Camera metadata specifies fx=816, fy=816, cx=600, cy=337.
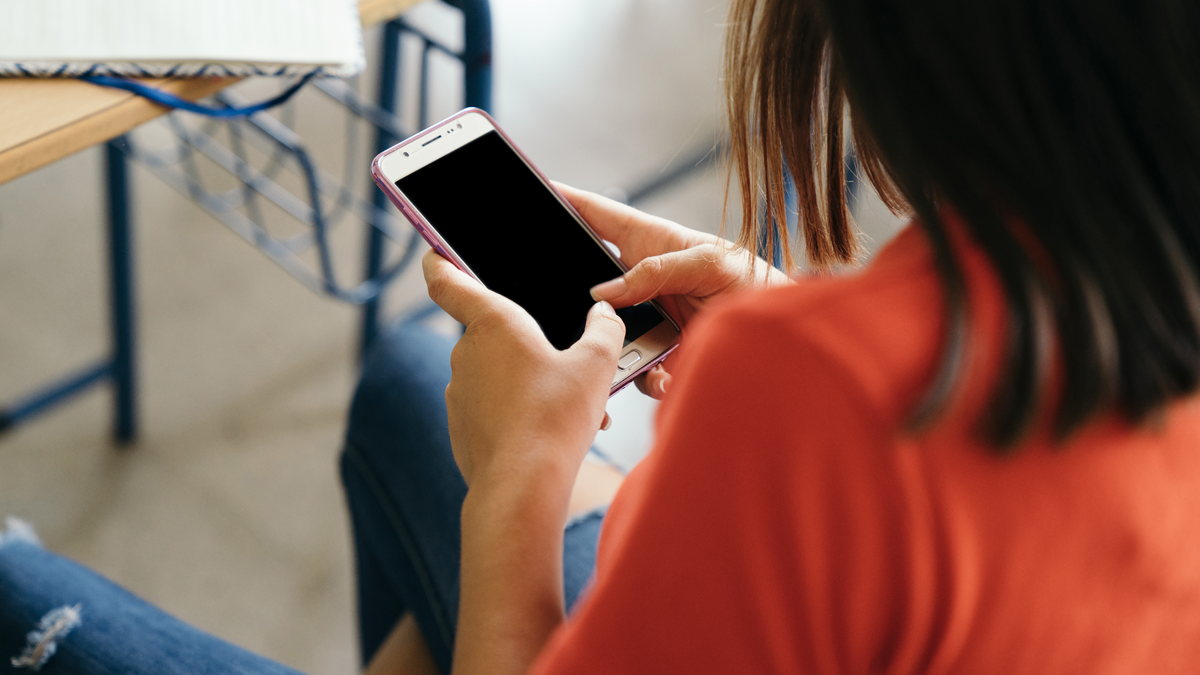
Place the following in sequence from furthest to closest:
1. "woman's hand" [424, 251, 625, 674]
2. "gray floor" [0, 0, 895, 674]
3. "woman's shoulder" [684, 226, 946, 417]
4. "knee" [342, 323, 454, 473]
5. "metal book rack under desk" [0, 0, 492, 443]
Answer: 1. "gray floor" [0, 0, 895, 674]
2. "metal book rack under desk" [0, 0, 492, 443]
3. "knee" [342, 323, 454, 473]
4. "woman's hand" [424, 251, 625, 674]
5. "woman's shoulder" [684, 226, 946, 417]

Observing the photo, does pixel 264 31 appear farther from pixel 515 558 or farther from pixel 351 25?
pixel 515 558

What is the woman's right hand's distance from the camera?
61 centimetres

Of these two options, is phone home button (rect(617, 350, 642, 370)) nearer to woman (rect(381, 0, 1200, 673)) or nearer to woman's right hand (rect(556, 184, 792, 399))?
woman's right hand (rect(556, 184, 792, 399))

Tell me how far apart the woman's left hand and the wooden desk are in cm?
26

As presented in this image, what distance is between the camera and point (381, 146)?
1.03 m

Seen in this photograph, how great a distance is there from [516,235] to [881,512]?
43 cm

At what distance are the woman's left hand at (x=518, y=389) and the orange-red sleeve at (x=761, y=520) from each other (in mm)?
165

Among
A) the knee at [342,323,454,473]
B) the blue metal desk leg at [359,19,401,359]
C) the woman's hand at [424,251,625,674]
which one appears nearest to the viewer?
the woman's hand at [424,251,625,674]

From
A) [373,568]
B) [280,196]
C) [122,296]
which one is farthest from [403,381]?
[280,196]

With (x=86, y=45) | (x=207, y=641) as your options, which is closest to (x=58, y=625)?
(x=207, y=641)

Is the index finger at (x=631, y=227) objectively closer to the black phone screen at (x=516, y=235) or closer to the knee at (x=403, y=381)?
the black phone screen at (x=516, y=235)

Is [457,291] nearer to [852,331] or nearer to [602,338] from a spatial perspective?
[602,338]

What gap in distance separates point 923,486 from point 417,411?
53 cm

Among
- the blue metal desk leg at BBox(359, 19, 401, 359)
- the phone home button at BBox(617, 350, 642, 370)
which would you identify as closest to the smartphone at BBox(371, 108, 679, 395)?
the phone home button at BBox(617, 350, 642, 370)
